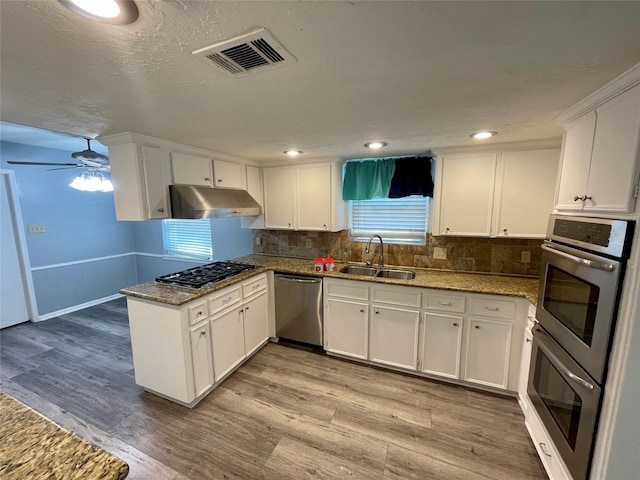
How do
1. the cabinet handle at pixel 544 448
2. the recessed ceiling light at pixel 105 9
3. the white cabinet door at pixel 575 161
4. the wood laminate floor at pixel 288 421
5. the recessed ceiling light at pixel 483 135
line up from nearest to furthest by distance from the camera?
1. the recessed ceiling light at pixel 105 9
2. the white cabinet door at pixel 575 161
3. the cabinet handle at pixel 544 448
4. the wood laminate floor at pixel 288 421
5. the recessed ceiling light at pixel 483 135

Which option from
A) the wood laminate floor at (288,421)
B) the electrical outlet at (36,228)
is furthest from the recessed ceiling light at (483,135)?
the electrical outlet at (36,228)

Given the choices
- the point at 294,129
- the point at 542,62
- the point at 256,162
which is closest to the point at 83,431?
the point at 294,129

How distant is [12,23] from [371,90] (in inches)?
52.1

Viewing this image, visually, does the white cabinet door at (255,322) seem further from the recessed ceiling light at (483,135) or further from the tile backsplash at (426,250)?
the recessed ceiling light at (483,135)

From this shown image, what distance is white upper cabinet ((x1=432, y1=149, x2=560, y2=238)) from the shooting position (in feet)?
7.77

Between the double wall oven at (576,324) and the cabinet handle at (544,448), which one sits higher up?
the double wall oven at (576,324)

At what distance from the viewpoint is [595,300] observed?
1.28 metres

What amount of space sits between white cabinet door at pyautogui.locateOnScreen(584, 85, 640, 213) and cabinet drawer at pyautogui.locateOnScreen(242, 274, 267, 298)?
8.82ft

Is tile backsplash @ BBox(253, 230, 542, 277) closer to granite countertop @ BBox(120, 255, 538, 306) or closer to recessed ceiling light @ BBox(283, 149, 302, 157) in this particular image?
granite countertop @ BBox(120, 255, 538, 306)

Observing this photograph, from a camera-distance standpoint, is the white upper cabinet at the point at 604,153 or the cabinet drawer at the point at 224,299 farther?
the cabinet drawer at the point at 224,299

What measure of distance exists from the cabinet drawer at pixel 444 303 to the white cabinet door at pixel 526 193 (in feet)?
2.60

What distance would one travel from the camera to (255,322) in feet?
9.79

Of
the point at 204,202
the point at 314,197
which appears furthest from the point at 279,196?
the point at 204,202

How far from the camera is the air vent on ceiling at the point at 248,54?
3.01 ft
